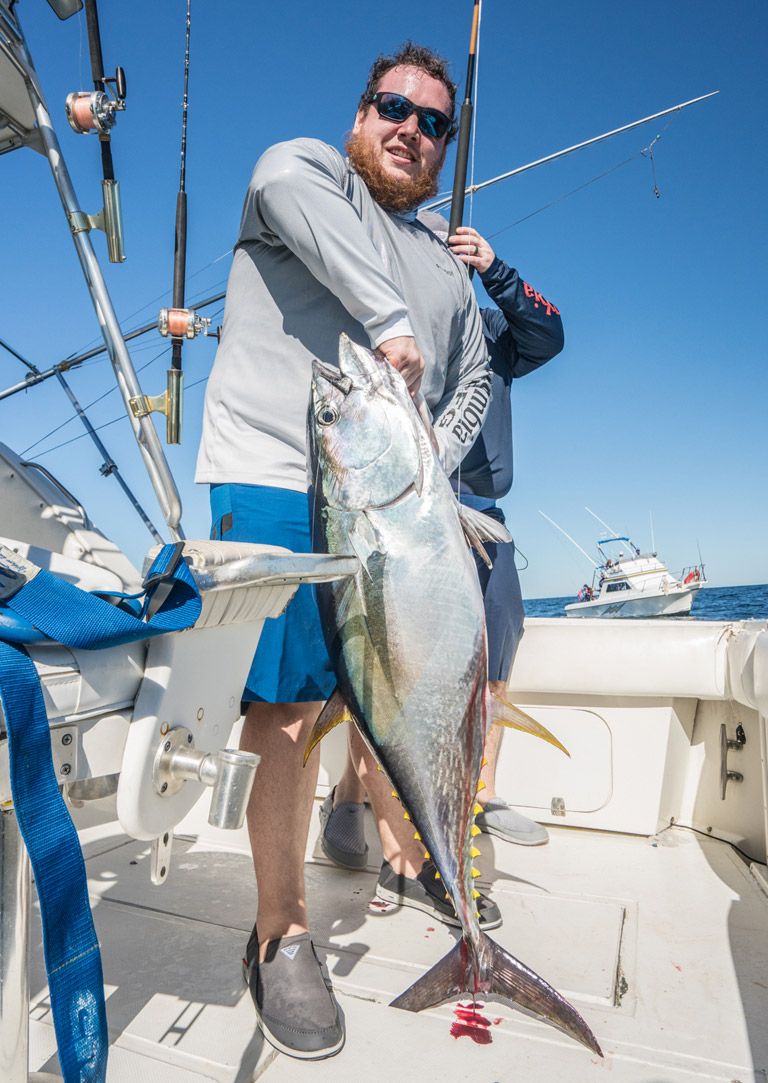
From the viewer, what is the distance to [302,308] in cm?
176

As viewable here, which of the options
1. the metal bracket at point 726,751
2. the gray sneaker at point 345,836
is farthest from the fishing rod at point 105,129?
the metal bracket at point 726,751

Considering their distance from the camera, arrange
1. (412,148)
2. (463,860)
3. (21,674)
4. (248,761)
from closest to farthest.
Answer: (21,674), (248,761), (463,860), (412,148)

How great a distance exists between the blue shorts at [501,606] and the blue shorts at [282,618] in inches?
41.3

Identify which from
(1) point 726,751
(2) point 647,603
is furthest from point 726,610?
(1) point 726,751

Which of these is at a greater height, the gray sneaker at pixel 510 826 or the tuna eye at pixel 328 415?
the tuna eye at pixel 328 415

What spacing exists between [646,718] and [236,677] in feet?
7.16

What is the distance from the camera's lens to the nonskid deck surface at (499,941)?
4.54 ft

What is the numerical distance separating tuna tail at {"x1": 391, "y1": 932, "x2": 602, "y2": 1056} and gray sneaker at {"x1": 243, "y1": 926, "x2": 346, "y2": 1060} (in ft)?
0.48

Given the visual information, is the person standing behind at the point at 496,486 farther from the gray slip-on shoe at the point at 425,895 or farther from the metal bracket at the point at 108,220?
the metal bracket at the point at 108,220

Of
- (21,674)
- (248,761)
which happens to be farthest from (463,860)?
(21,674)

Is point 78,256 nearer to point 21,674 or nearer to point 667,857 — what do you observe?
point 21,674

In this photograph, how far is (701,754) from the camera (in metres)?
2.87

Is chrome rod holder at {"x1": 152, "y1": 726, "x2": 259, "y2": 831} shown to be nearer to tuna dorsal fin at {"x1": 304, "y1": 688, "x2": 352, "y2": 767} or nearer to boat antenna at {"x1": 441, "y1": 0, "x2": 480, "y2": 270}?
tuna dorsal fin at {"x1": 304, "y1": 688, "x2": 352, "y2": 767}

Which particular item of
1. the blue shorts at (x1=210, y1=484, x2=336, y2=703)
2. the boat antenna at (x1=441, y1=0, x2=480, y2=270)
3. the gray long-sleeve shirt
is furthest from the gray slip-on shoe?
the boat antenna at (x1=441, y1=0, x2=480, y2=270)
